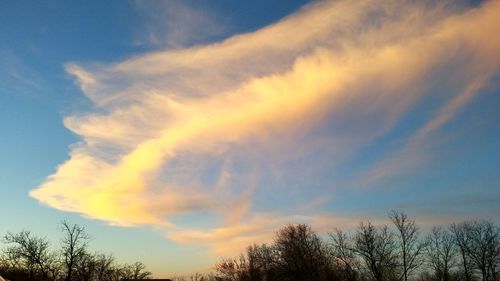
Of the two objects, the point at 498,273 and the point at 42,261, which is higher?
the point at 42,261

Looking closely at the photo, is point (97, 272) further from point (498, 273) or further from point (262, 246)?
point (498, 273)

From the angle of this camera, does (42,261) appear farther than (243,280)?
No

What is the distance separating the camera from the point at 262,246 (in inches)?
4759

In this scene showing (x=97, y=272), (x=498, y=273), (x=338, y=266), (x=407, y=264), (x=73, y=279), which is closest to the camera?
(x=407, y=264)

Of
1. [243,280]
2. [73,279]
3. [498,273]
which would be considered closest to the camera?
[498,273]

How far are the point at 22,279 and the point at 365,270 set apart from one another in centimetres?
6452

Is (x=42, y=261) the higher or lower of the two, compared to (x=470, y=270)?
higher

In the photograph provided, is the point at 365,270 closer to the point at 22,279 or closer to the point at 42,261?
the point at 42,261

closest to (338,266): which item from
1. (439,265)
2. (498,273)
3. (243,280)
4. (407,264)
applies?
(407,264)

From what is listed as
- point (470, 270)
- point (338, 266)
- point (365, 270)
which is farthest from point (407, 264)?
point (470, 270)

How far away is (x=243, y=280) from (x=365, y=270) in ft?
155

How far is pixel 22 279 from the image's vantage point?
291 feet

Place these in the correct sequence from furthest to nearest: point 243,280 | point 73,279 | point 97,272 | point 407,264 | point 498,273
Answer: point 243,280 < point 97,272 < point 73,279 < point 498,273 < point 407,264

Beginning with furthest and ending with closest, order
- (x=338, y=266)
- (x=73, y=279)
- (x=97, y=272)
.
→ (x=97, y=272), (x=73, y=279), (x=338, y=266)
